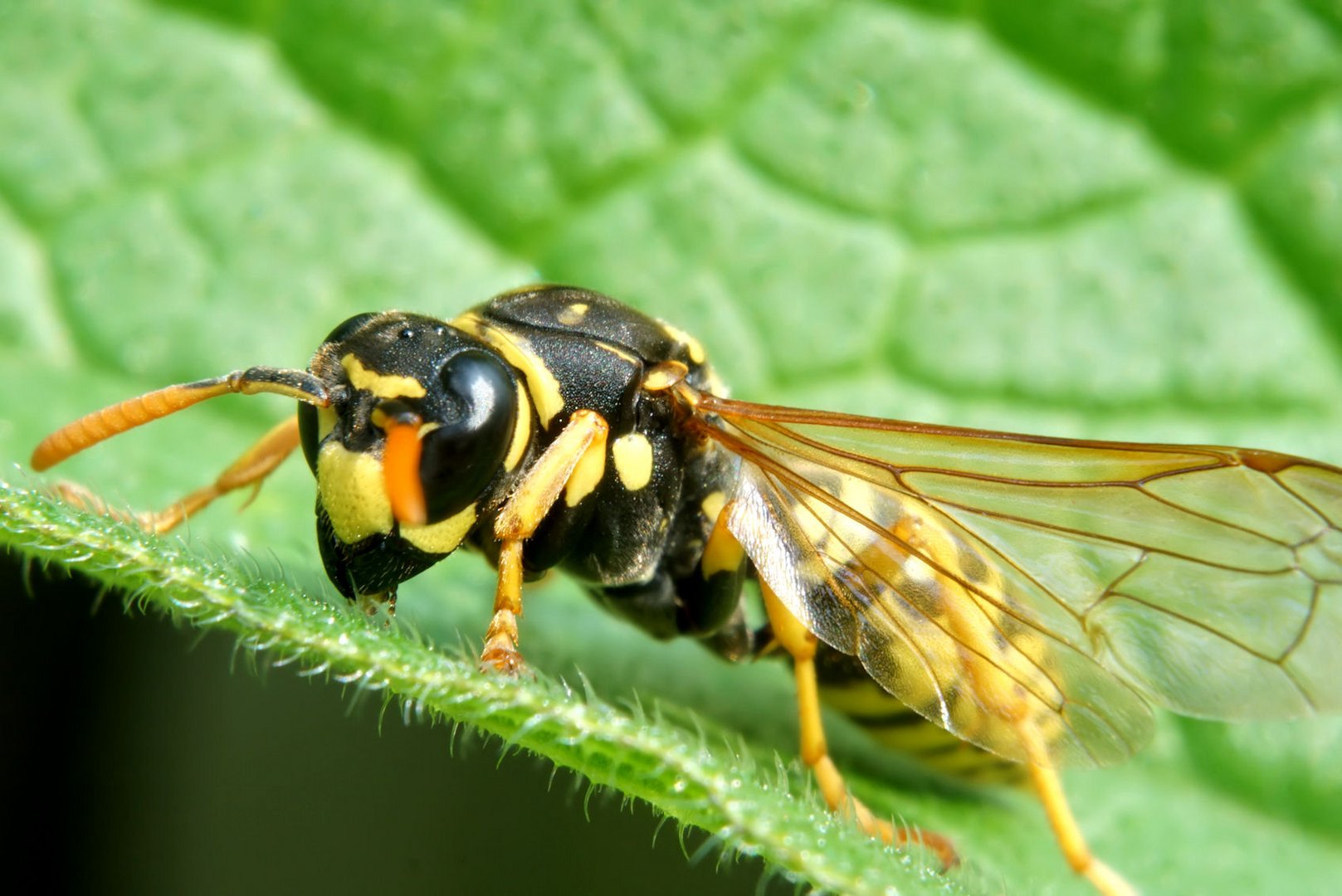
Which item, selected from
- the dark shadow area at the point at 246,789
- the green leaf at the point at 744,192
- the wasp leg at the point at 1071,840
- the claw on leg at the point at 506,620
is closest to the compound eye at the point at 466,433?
the claw on leg at the point at 506,620

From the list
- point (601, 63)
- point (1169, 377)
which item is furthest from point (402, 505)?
point (1169, 377)

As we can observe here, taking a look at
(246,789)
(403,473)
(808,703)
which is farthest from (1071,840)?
(246,789)

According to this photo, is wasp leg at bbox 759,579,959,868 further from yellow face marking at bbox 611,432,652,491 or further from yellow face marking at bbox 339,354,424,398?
yellow face marking at bbox 339,354,424,398

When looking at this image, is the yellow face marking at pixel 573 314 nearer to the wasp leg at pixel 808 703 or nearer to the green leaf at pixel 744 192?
the wasp leg at pixel 808 703

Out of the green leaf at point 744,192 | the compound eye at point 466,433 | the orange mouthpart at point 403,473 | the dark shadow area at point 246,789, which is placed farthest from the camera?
the green leaf at point 744,192

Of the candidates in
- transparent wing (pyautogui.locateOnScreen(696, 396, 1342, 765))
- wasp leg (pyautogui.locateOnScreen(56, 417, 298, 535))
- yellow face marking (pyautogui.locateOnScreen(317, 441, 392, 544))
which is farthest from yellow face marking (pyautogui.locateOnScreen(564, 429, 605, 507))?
wasp leg (pyautogui.locateOnScreen(56, 417, 298, 535))

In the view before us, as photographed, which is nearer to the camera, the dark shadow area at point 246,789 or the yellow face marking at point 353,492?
the yellow face marking at point 353,492

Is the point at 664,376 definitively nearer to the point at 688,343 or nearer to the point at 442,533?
the point at 688,343
